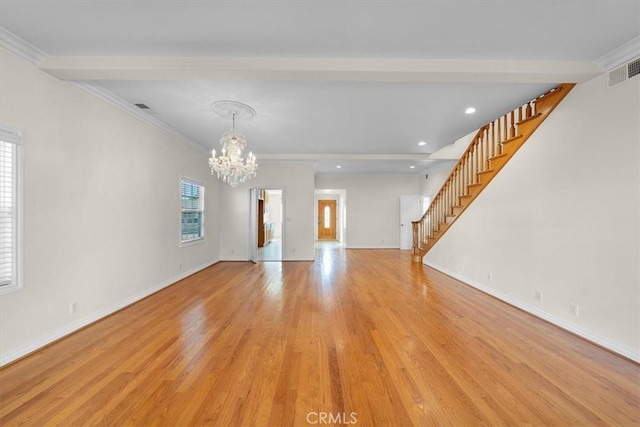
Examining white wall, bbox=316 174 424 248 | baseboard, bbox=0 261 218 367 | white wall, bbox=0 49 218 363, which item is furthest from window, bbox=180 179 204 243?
white wall, bbox=316 174 424 248

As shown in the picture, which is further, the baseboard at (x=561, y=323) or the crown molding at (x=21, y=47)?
the baseboard at (x=561, y=323)

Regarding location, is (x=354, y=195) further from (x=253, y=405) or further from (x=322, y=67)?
(x=253, y=405)

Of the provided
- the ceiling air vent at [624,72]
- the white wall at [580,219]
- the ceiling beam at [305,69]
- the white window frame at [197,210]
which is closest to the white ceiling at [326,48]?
the ceiling beam at [305,69]

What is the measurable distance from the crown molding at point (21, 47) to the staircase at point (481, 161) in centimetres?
557

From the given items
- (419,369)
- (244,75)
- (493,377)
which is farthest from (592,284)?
(244,75)

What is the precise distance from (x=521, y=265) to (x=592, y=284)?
94 cm

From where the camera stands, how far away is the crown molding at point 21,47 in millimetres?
2191

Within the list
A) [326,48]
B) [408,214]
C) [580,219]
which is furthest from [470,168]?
[408,214]

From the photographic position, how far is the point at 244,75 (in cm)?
262

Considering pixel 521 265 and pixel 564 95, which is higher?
pixel 564 95

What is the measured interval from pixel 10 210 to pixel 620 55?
19.1ft

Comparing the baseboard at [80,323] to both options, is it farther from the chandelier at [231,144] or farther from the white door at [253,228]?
the white door at [253,228]

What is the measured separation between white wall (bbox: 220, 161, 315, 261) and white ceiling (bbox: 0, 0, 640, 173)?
3.39 meters

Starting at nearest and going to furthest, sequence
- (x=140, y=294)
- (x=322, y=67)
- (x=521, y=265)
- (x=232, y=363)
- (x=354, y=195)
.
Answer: (x=232, y=363) < (x=322, y=67) < (x=521, y=265) < (x=140, y=294) < (x=354, y=195)
